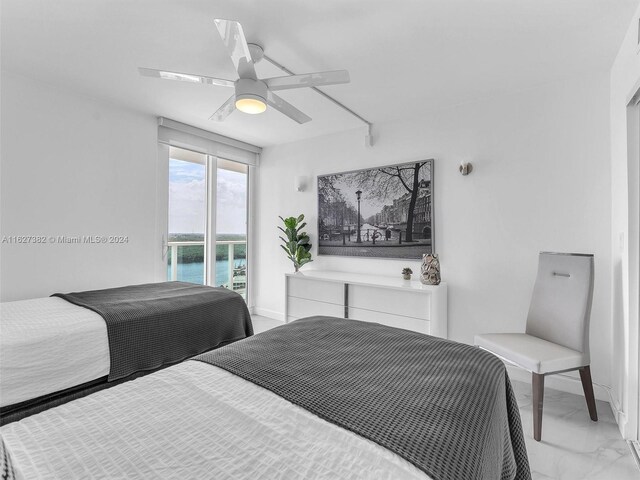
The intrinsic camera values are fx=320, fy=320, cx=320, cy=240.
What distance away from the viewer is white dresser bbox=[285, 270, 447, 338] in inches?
112

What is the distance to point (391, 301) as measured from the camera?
9.85 feet

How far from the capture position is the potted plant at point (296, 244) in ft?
13.0

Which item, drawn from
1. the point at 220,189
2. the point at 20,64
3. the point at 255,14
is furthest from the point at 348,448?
the point at 220,189

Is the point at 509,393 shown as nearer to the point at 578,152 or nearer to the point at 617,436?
the point at 617,436

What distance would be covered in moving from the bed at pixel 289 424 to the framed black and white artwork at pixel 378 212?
81.7 inches

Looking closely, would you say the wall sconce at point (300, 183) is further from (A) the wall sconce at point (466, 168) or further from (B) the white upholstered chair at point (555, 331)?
(B) the white upholstered chair at point (555, 331)

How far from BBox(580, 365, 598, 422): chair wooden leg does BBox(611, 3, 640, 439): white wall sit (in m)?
0.13

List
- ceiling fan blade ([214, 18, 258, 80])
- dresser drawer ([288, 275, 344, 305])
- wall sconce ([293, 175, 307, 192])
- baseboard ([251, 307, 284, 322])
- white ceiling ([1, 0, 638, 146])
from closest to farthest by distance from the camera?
ceiling fan blade ([214, 18, 258, 80]) → white ceiling ([1, 0, 638, 146]) → dresser drawer ([288, 275, 344, 305]) → wall sconce ([293, 175, 307, 192]) → baseboard ([251, 307, 284, 322])

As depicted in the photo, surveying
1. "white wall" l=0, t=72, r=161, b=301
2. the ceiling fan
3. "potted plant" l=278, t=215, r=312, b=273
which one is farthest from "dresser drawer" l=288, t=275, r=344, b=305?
the ceiling fan

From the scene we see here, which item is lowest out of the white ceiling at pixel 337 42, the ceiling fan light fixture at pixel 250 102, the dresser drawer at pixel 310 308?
the dresser drawer at pixel 310 308

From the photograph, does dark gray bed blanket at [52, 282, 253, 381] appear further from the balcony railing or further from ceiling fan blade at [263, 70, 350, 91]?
ceiling fan blade at [263, 70, 350, 91]

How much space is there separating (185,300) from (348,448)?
6.80ft

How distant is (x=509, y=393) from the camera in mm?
1347

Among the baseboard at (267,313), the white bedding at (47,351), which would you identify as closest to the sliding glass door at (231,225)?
the baseboard at (267,313)
